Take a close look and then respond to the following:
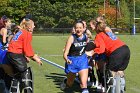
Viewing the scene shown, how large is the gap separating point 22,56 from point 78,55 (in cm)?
149

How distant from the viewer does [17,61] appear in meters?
7.88

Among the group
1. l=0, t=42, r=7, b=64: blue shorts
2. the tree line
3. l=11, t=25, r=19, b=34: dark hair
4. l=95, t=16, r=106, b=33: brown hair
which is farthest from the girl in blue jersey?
the tree line

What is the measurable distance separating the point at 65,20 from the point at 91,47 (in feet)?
154

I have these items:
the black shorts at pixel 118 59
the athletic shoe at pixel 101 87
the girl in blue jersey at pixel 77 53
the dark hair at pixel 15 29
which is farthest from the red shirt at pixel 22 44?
the athletic shoe at pixel 101 87

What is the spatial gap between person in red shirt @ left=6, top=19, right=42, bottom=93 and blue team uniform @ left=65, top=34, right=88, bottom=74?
1.24 metres

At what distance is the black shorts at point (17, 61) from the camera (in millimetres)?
7852

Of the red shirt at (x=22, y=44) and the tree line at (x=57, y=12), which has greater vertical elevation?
the red shirt at (x=22, y=44)

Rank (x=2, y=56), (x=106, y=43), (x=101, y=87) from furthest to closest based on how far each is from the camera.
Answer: (x=101, y=87), (x=2, y=56), (x=106, y=43)

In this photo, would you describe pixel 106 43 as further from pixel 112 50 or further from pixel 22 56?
pixel 22 56

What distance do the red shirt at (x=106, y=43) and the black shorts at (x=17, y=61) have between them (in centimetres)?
149

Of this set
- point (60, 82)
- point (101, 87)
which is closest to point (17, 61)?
point (101, 87)

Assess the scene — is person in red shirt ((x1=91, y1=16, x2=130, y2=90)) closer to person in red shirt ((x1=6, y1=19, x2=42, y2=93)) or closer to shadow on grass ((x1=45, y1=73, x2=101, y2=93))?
person in red shirt ((x1=6, y1=19, x2=42, y2=93))

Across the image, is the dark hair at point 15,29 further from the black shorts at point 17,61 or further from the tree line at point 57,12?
the tree line at point 57,12

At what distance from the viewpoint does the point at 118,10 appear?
6256cm
